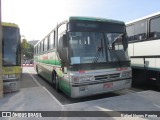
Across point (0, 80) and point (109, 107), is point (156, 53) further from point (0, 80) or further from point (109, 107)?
point (0, 80)

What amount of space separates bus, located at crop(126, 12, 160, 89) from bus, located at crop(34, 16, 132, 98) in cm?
139

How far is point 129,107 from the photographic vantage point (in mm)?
6832

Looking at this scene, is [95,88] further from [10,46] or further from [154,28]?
[10,46]

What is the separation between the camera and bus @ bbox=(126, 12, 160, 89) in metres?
9.20

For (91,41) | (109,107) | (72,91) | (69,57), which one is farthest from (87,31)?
(109,107)

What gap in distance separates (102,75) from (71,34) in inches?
72.7

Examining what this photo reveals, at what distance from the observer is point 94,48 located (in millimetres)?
7930

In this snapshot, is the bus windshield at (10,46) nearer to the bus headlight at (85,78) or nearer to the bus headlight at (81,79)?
the bus headlight at (81,79)

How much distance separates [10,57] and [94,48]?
383 centimetres

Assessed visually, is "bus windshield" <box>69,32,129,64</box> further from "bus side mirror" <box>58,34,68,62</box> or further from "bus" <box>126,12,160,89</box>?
"bus" <box>126,12,160,89</box>

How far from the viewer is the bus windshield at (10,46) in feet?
30.7

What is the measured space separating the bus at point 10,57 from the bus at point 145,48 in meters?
5.52

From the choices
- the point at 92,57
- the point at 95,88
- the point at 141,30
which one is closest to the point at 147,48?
the point at 141,30

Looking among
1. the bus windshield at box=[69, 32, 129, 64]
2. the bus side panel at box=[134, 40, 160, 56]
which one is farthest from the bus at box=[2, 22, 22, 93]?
the bus side panel at box=[134, 40, 160, 56]
